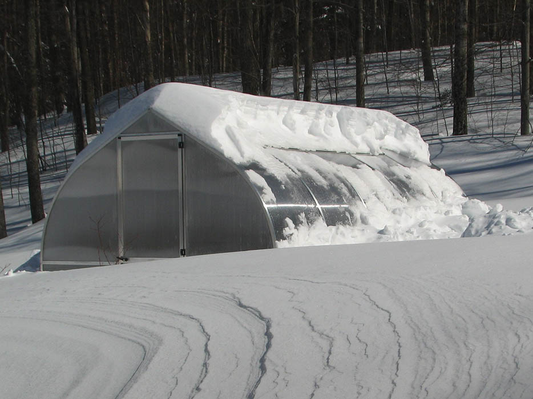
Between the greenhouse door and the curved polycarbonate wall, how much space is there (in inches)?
0.5

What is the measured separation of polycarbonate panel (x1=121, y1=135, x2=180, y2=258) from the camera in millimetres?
7812

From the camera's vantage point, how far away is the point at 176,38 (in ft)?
131

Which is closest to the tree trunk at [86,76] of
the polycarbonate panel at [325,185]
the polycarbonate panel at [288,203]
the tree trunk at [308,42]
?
the tree trunk at [308,42]

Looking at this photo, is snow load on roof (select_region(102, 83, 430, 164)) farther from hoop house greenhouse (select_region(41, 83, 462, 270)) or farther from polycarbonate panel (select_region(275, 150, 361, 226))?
polycarbonate panel (select_region(275, 150, 361, 226))

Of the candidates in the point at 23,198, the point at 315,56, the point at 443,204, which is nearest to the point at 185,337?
the point at 443,204

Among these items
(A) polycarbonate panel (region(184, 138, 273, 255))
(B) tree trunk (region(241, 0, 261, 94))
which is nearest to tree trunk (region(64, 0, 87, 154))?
(B) tree trunk (region(241, 0, 261, 94))

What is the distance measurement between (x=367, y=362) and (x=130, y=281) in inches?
83.1

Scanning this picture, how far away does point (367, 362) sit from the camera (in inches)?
85.4

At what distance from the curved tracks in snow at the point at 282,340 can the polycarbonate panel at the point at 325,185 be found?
4.46m

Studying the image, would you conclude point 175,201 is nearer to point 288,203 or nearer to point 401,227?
point 288,203

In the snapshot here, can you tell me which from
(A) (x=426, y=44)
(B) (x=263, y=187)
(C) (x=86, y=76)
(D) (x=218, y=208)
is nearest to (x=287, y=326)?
(B) (x=263, y=187)

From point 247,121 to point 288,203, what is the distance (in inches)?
55.0

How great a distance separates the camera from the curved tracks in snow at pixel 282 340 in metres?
2.05

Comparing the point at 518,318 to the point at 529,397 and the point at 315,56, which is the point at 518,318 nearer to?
the point at 529,397
